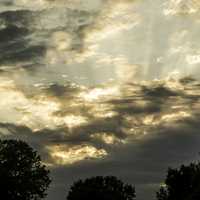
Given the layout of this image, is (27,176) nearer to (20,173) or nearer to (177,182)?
(20,173)

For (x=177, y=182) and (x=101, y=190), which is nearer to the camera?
(x=177, y=182)

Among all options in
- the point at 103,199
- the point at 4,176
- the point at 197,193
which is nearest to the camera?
the point at 197,193

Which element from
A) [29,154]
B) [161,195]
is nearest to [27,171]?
[29,154]

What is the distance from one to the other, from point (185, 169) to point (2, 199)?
133 feet

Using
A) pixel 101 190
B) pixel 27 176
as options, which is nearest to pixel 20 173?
pixel 27 176

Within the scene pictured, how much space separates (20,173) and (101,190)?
25.4m

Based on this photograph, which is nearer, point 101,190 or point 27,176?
point 27,176

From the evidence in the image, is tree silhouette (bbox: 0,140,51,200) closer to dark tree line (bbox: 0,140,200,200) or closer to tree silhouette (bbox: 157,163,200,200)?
dark tree line (bbox: 0,140,200,200)

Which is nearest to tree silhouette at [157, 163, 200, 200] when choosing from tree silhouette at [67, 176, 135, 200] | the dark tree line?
the dark tree line

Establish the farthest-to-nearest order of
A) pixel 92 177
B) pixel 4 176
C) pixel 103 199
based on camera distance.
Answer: pixel 92 177 → pixel 103 199 → pixel 4 176

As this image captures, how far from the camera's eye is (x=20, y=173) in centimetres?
11344

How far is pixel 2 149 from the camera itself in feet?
376

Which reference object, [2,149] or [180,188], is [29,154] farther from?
[180,188]

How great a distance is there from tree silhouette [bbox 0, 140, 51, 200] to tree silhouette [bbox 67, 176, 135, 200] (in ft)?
54.6
